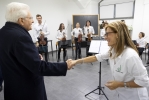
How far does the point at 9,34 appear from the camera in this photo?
94 centimetres

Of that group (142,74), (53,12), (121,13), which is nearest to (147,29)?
(121,13)

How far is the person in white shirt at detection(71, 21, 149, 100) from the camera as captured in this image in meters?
0.97

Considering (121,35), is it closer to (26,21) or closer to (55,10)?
(26,21)

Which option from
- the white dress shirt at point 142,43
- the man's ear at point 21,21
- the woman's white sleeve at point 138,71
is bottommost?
the white dress shirt at point 142,43

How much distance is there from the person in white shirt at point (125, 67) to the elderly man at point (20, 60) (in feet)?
1.52

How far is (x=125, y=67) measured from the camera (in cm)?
104

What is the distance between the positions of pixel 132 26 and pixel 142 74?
5681mm

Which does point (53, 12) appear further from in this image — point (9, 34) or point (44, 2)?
point (9, 34)

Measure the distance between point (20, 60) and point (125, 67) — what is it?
2.90ft

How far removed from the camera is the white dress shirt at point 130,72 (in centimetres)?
96

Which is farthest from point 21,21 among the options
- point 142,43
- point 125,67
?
point 142,43

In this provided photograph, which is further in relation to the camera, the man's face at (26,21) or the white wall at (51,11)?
the white wall at (51,11)

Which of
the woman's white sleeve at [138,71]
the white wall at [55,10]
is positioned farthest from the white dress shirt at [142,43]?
the woman's white sleeve at [138,71]

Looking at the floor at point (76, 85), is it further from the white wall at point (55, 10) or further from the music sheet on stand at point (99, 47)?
the white wall at point (55, 10)
